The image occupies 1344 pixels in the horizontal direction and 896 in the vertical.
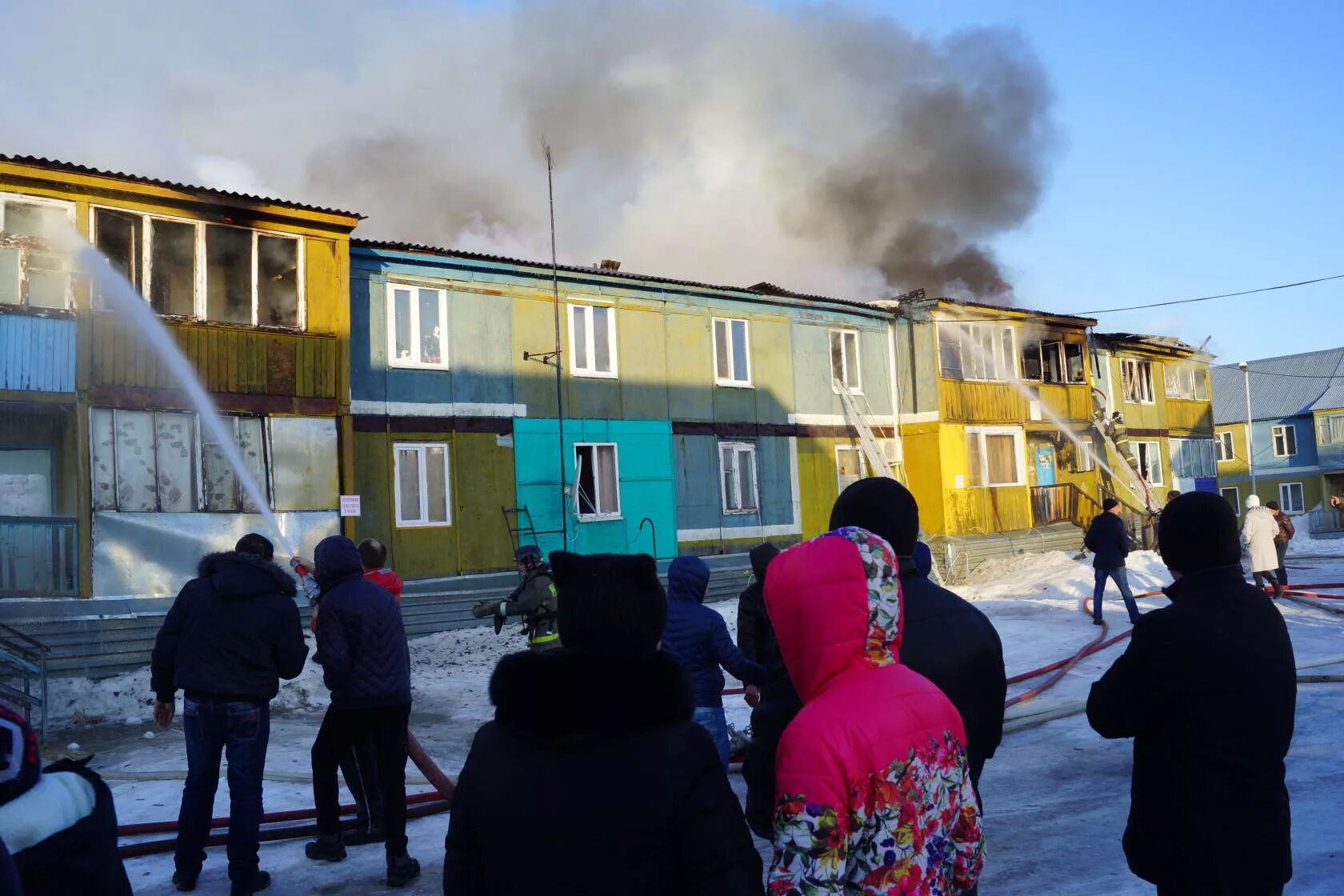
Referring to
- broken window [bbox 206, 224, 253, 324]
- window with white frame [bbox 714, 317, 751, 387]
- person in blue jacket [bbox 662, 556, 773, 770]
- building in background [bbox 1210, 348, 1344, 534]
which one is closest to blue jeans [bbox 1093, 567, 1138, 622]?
person in blue jacket [bbox 662, 556, 773, 770]

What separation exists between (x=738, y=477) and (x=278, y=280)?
394 inches

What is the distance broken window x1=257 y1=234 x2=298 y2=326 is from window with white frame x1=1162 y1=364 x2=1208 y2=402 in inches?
1150

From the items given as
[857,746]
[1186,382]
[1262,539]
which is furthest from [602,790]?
[1186,382]

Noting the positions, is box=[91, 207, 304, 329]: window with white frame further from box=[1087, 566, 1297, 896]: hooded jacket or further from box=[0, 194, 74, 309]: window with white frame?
box=[1087, 566, 1297, 896]: hooded jacket

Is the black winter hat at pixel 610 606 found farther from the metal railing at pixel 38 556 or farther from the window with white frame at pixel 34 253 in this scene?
the window with white frame at pixel 34 253

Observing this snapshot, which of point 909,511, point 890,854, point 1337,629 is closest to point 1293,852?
point 909,511

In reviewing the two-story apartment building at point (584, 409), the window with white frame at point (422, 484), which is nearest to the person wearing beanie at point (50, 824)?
the two-story apartment building at point (584, 409)

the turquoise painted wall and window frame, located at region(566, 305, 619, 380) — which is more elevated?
window frame, located at region(566, 305, 619, 380)

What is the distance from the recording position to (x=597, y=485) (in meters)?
18.9

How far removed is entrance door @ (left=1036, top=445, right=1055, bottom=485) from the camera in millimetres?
27672

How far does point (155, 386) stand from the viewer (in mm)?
13570

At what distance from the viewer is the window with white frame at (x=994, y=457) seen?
24.8 m

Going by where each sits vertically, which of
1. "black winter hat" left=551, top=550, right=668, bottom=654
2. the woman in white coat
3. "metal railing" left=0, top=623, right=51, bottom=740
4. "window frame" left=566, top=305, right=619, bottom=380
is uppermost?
"window frame" left=566, top=305, right=619, bottom=380

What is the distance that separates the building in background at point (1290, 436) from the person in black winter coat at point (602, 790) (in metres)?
50.8
